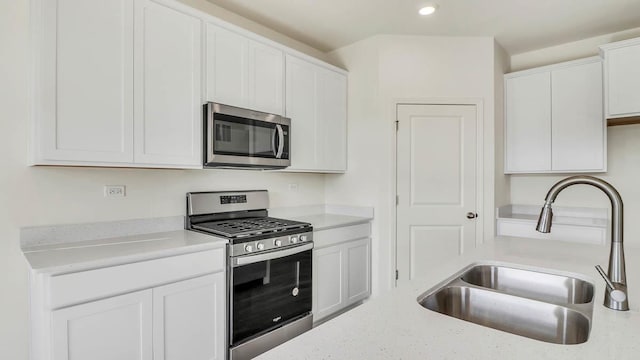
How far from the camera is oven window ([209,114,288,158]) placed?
2212 millimetres

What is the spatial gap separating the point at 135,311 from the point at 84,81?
1.19m

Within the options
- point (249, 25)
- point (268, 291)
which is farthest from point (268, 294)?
point (249, 25)

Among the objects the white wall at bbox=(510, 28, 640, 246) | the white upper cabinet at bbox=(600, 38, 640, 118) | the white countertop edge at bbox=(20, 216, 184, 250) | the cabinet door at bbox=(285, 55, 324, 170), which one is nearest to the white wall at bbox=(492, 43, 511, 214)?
the white wall at bbox=(510, 28, 640, 246)

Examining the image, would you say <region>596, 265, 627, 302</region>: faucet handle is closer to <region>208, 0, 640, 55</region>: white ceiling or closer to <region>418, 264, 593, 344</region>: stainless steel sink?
<region>418, 264, 593, 344</region>: stainless steel sink

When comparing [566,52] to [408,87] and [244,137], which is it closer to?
[408,87]

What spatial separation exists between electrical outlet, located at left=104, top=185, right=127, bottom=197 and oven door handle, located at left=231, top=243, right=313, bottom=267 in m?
0.83

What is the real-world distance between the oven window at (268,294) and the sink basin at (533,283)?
4.11 feet

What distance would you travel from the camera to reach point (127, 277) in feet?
5.26

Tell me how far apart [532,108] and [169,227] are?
344 cm

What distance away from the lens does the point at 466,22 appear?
9.43 feet

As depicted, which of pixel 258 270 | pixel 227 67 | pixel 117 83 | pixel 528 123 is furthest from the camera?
pixel 528 123

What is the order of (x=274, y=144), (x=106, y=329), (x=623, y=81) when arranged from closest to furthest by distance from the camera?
(x=106, y=329), (x=274, y=144), (x=623, y=81)

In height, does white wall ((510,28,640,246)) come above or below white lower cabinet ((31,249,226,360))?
above

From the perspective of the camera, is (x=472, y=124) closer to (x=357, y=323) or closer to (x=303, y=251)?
(x=303, y=251)
